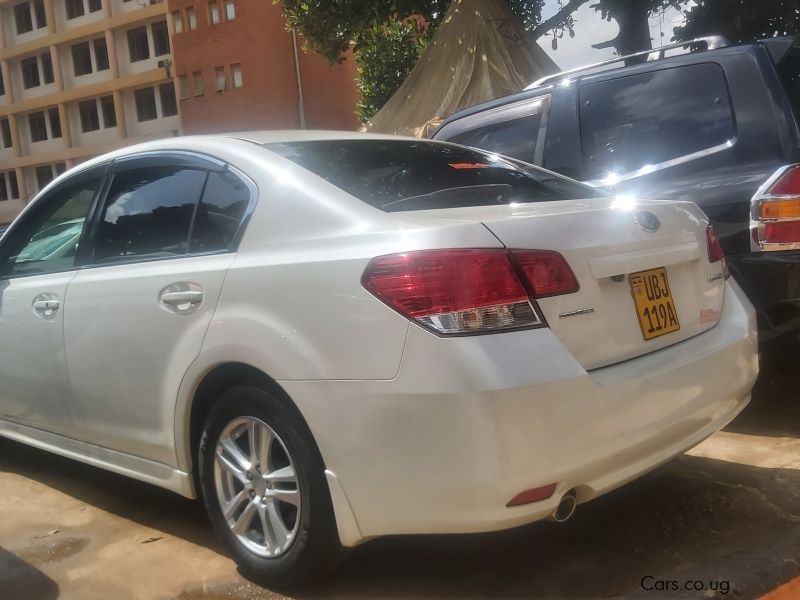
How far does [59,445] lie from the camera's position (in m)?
3.68

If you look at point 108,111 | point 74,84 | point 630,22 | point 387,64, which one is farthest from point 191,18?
point 630,22

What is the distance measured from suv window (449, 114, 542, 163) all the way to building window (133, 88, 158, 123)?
34.2 metres

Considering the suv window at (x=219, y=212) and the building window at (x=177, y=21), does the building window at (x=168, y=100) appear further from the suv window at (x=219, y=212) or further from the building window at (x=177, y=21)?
the suv window at (x=219, y=212)

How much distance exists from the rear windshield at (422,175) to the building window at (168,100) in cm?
3477

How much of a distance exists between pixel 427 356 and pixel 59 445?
2.18m

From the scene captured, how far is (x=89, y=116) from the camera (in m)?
39.8

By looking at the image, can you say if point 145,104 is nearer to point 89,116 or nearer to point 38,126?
point 89,116

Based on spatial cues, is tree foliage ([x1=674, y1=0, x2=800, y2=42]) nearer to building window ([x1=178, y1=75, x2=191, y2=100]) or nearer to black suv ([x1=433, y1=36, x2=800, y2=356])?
black suv ([x1=433, y1=36, x2=800, y2=356])

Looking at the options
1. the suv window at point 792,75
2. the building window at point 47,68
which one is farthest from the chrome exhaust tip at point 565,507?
the building window at point 47,68

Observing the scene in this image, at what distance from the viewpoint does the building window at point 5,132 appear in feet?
143

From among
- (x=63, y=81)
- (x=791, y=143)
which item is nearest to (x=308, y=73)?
(x=63, y=81)

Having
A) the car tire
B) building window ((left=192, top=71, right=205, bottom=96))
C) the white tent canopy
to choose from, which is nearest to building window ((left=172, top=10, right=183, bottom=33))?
building window ((left=192, top=71, right=205, bottom=96))

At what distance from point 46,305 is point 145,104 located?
119 feet

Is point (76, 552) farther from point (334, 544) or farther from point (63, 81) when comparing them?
point (63, 81)
